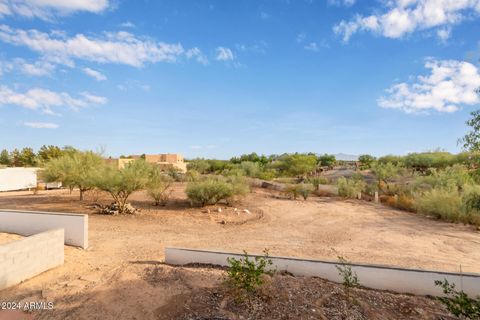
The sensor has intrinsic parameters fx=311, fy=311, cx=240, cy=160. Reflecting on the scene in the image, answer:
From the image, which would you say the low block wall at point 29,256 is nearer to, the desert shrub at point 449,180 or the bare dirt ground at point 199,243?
the bare dirt ground at point 199,243

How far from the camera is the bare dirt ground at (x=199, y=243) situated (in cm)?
556

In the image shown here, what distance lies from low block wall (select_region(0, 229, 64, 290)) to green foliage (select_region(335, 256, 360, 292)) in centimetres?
621

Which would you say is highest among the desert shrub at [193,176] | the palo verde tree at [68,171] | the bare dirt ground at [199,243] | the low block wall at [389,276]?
the palo verde tree at [68,171]

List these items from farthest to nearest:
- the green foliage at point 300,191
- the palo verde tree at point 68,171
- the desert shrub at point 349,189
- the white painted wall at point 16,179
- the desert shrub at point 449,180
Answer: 1. the white painted wall at point 16,179
2. the desert shrub at point 349,189
3. the green foliage at point 300,191
4. the palo verde tree at point 68,171
5. the desert shrub at point 449,180

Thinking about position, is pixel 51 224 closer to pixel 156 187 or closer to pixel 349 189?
pixel 156 187

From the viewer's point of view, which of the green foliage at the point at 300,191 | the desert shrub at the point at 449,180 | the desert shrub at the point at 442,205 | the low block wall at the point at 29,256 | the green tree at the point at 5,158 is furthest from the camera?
the green tree at the point at 5,158

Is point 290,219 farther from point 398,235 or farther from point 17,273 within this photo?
point 17,273

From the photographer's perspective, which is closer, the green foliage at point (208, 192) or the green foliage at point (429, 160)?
the green foliage at point (208, 192)

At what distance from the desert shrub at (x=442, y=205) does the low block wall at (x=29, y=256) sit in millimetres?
14560

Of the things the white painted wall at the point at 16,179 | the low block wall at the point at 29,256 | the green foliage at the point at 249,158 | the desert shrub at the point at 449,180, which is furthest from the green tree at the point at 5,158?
the desert shrub at the point at 449,180

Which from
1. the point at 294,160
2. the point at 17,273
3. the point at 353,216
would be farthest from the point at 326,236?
the point at 294,160

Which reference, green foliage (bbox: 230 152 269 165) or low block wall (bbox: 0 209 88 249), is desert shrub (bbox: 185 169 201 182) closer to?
low block wall (bbox: 0 209 88 249)

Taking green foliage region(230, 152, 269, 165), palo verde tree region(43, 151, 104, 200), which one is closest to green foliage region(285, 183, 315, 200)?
palo verde tree region(43, 151, 104, 200)

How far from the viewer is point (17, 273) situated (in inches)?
242
